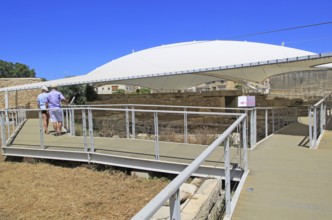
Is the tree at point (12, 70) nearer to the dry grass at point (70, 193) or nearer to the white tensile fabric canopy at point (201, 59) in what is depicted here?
the white tensile fabric canopy at point (201, 59)

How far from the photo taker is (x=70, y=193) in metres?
6.64

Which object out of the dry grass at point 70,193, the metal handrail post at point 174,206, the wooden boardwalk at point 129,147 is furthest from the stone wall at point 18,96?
the metal handrail post at point 174,206

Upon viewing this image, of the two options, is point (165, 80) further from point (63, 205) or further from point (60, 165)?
point (63, 205)

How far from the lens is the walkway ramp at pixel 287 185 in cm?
382

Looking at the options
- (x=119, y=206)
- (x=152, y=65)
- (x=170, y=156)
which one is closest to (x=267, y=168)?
(x=170, y=156)

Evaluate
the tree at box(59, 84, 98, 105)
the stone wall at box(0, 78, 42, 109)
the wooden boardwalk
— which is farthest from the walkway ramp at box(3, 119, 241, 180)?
the stone wall at box(0, 78, 42, 109)

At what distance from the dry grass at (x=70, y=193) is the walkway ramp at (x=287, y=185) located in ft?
6.85

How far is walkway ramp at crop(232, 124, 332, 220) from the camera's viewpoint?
3.82 metres

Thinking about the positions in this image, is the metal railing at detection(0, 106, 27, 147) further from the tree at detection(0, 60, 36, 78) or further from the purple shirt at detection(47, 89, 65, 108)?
the tree at detection(0, 60, 36, 78)

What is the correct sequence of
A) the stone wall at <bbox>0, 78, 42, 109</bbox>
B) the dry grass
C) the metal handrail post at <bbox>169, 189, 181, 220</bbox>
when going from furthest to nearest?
the stone wall at <bbox>0, 78, 42, 109</bbox>, the dry grass, the metal handrail post at <bbox>169, 189, 181, 220</bbox>

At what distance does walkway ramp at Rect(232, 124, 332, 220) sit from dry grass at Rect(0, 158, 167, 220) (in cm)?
209

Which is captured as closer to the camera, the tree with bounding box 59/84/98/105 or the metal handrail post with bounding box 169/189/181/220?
the metal handrail post with bounding box 169/189/181/220

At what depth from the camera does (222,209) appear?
15.3ft

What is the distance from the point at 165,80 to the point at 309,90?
61.5ft
